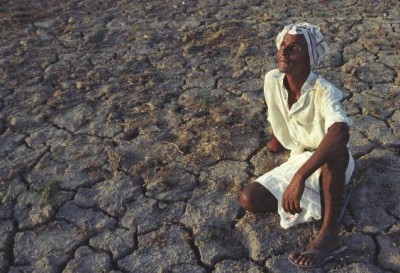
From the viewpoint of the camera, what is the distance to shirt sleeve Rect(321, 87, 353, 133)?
2266mm

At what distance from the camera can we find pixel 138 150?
3.32m

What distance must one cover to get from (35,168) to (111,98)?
37.7 inches

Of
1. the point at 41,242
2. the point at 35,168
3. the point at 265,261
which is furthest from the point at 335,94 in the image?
the point at 35,168

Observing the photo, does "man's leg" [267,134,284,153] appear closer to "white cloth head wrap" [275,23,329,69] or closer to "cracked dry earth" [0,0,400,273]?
"cracked dry earth" [0,0,400,273]

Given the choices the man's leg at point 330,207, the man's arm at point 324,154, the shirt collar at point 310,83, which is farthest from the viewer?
the shirt collar at point 310,83

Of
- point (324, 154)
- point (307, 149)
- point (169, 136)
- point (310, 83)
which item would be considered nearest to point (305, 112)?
point (310, 83)

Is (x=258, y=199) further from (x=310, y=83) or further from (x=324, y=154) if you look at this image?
(x=310, y=83)

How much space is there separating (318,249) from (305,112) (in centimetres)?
70

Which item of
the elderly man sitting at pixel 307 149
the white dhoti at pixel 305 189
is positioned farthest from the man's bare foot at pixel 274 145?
the white dhoti at pixel 305 189

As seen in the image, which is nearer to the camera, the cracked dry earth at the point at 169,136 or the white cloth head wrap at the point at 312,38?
the white cloth head wrap at the point at 312,38

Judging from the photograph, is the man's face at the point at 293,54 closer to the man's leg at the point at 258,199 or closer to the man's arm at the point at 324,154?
the man's arm at the point at 324,154

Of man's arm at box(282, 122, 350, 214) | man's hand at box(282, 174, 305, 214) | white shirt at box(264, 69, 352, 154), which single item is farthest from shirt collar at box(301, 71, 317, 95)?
man's hand at box(282, 174, 305, 214)

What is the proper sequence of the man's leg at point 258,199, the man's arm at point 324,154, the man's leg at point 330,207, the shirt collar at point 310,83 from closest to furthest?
1. the man's arm at point 324,154
2. the man's leg at point 330,207
3. the shirt collar at point 310,83
4. the man's leg at point 258,199

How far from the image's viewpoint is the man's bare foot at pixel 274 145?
3.09 m
